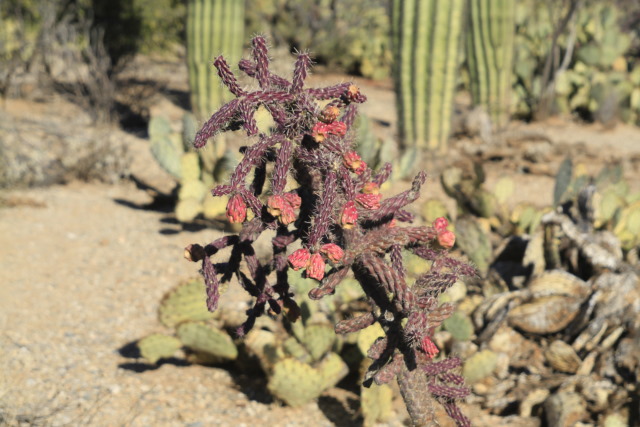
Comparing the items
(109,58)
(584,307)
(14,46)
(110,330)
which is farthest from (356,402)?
(14,46)

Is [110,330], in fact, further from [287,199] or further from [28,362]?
[287,199]

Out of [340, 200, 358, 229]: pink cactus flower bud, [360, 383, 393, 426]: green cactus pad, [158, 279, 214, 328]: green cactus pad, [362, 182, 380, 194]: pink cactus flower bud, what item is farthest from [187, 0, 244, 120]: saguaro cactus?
[340, 200, 358, 229]: pink cactus flower bud

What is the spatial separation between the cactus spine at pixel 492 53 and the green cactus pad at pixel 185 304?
6070mm

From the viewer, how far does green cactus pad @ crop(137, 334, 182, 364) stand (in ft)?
11.8

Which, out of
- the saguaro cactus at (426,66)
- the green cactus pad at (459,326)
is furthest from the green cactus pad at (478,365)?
the saguaro cactus at (426,66)

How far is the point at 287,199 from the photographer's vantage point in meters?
2.13

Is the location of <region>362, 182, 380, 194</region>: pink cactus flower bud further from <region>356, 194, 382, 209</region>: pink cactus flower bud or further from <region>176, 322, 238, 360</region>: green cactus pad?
<region>176, 322, 238, 360</region>: green cactus pad

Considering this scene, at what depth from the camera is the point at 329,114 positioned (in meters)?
2.07

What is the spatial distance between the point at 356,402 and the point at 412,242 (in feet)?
4.72

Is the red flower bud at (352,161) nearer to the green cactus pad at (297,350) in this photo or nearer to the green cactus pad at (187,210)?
the green cactus pad at (297,350)

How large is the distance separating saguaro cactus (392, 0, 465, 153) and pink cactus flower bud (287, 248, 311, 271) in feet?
17.8

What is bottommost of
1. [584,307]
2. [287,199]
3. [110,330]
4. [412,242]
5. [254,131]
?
[110,330]

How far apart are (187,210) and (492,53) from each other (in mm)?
4840

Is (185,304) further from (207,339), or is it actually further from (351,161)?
(351,161)
